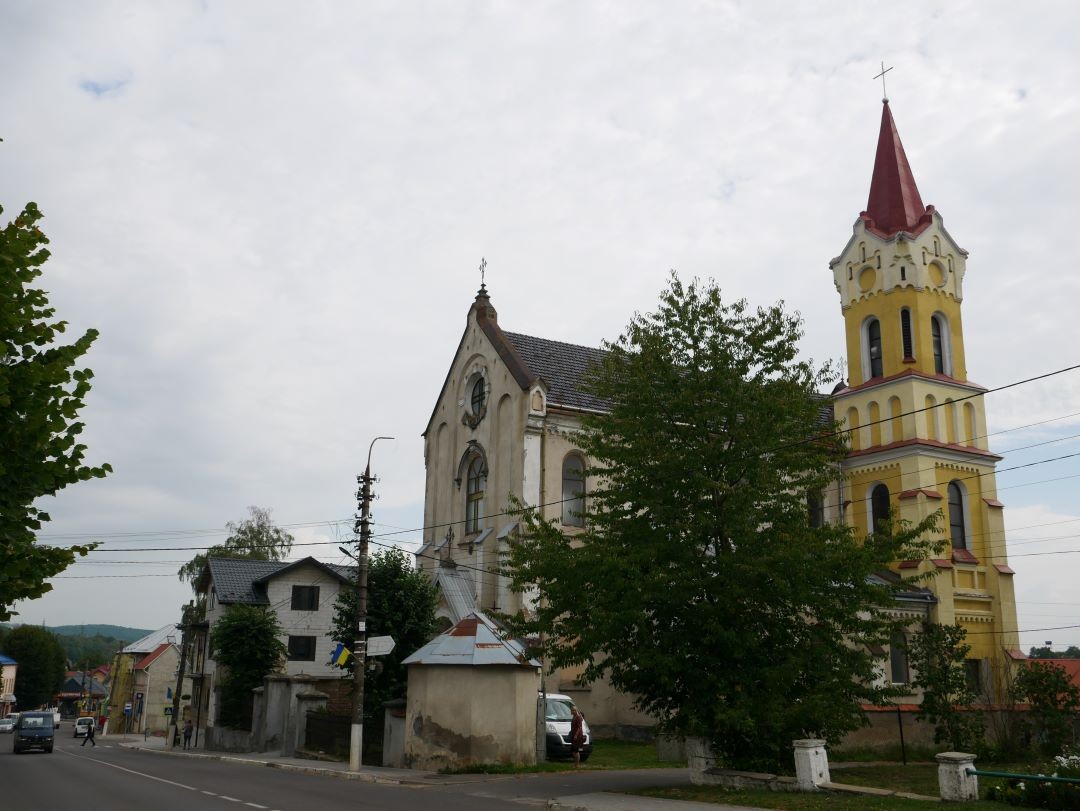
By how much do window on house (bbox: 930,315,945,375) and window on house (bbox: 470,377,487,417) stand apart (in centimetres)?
1893

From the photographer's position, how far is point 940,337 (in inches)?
1590

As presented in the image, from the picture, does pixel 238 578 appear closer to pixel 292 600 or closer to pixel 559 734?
pixel 292 600

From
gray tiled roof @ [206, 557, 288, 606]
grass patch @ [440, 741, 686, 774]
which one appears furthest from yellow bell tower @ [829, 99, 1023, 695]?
gray tiled roof @ [206, 557, 288, 606]

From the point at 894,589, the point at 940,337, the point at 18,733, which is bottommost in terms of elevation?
the point at 18,733

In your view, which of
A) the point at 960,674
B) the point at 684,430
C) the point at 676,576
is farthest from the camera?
the point at 960,674

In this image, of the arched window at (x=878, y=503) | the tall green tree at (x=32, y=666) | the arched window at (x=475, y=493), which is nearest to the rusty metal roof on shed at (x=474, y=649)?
the arched window at (x=475, y=493)

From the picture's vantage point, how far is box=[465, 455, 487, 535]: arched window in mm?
38469

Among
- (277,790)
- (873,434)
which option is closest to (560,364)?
(873,434)

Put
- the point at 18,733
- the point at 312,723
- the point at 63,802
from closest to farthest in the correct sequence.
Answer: the point at 63,802
the point at 312,723
the point at 18,733

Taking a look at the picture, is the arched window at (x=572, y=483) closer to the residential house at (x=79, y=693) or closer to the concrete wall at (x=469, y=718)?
the concrete wall at (x=469, y=718)

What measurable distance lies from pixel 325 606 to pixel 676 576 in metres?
34.4

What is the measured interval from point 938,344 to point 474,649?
26.4 metres

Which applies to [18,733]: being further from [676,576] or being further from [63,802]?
[676,576]

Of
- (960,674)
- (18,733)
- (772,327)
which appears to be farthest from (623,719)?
(18,733)
